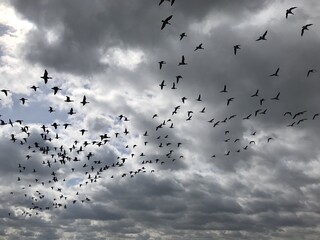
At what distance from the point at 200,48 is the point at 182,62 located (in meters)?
3.96

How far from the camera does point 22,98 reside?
84.8 m

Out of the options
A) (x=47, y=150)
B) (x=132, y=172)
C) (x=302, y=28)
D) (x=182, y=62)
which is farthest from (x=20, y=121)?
(x=302, y=28)

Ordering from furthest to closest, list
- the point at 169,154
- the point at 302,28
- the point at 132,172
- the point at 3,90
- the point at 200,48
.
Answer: the point at 132,172 → the point at 169,154 → the point at 3,90 → the point at 200,48 → the point at 302,28

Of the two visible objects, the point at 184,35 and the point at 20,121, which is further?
the point at 20,121

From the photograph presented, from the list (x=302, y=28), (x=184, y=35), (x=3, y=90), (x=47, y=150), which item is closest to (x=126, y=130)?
(x=47, y=150)

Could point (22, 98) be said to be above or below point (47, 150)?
above

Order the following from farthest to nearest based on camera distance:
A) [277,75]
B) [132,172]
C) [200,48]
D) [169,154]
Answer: [132,172] < [169,154] < [277,75] < [200,48]

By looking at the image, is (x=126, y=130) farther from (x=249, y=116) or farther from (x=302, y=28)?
(x=302, y=28)

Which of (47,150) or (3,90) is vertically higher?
(3,90)

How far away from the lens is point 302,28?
6028cm

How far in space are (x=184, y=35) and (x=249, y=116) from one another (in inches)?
1429

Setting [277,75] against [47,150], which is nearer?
[277,75]

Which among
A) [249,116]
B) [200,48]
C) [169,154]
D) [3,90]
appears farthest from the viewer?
[169,154]

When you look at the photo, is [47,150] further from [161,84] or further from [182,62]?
[182,62]
